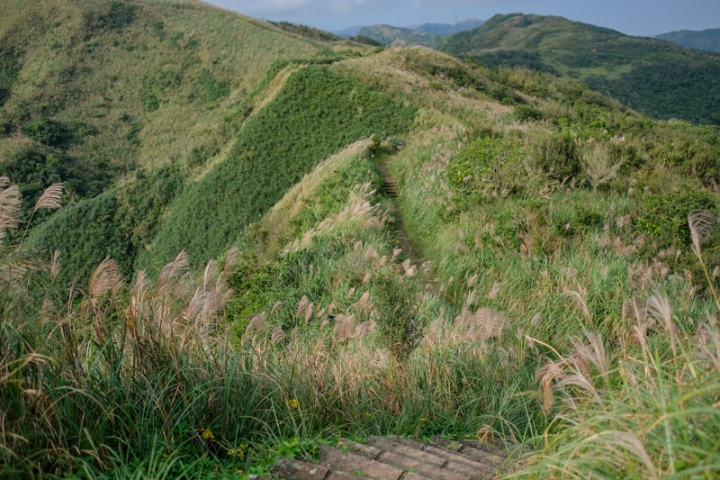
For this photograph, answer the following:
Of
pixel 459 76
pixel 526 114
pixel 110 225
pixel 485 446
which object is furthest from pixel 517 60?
pixel 485 446

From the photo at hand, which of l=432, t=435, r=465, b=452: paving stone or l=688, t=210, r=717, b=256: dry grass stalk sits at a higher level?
l=688, t=210, r=717, b=256: dry grass stalk

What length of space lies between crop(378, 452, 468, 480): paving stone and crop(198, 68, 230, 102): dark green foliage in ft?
136

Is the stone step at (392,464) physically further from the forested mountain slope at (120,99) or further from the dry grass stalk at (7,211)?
the forested mountain slope at (120,99)

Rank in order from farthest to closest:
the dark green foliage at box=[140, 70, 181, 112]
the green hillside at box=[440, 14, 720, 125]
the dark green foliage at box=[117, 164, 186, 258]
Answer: the green hillside at box=[440, 14, 720, 125]
the dark green foliage at box=[140, 70, 181, 112]
the dark green foliage at box=[117, 164, 186, 258]

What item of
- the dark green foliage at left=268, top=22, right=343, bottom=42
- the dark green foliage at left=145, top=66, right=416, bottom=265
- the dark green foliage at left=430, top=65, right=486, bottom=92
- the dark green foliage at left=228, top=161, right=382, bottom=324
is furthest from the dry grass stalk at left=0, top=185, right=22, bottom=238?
the dark green foliage at left=268, top=22, right=343, bottom=42

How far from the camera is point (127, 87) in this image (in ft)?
145

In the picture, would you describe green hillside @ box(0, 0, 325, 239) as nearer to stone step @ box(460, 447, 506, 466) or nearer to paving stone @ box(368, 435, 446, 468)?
paving stone @ box(368, 435, 446, 468)

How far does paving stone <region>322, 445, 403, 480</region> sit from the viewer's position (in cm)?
248

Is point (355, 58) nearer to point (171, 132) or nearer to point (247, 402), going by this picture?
point (171, 132)

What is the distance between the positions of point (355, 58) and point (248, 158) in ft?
48.7

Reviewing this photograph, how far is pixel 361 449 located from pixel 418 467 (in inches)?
15.9

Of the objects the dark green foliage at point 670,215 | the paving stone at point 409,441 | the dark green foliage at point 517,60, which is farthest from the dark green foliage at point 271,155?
the dark green foliage at point 517,60

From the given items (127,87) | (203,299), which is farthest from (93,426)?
(127,87)

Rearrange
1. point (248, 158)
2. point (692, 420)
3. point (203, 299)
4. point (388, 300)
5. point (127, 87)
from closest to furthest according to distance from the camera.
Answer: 1. point (692, 420)
2. point (203, 299)
3. point (388, 300)
4. point (248, 158)
5. point (127, 87)
